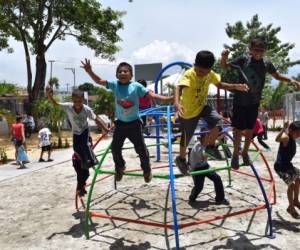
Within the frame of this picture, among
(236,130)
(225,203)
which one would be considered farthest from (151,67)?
(236,130)

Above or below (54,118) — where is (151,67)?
above

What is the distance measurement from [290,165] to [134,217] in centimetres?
210

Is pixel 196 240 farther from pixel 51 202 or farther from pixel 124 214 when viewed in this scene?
pixel 51 202

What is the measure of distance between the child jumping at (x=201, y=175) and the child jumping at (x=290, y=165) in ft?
3.44

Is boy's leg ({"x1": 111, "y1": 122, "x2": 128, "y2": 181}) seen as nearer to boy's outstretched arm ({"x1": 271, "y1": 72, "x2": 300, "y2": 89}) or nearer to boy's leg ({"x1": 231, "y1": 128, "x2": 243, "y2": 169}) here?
boy's leg ({"x1": 231, "y1": 128, "x2": 243, "y2": 169})

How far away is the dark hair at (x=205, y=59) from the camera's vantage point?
A: 415 cm

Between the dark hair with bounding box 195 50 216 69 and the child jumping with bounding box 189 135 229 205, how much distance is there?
1.75 m

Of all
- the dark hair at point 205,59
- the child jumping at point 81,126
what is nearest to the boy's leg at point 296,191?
the dark hair at point 205,59

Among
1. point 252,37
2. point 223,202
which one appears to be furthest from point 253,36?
point 223,202

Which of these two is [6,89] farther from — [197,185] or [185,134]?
[185,134]

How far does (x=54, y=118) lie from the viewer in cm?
1864

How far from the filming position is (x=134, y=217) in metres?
5.61

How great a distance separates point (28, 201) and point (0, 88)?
25.0 feet

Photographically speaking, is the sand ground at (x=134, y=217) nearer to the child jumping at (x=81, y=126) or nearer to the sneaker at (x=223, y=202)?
the sneaker at (x=223, y=202)
